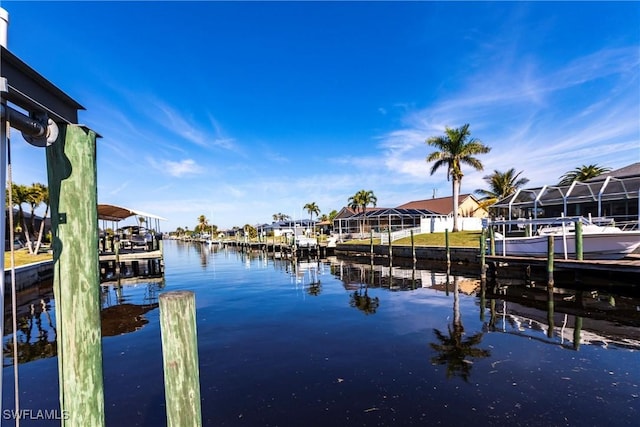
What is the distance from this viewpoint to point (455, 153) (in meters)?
38.4

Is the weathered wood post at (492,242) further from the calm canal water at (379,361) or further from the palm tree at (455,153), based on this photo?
the palm tree at (455,153)

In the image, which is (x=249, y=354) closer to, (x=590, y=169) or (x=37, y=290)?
(x=37, y=290)

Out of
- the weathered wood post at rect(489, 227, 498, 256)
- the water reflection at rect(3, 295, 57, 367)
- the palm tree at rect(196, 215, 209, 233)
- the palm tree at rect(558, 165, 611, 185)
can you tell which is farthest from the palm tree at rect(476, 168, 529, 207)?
the palm tree at rect(196, 215, 209, 233)

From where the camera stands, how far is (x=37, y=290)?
1786cm

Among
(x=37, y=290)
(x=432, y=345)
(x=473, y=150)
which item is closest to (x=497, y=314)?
(x=432, y=345)

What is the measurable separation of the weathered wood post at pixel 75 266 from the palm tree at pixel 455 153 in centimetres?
3936

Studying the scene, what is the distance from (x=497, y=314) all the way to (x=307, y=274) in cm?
1446

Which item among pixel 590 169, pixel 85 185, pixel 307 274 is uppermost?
pixel 590 169

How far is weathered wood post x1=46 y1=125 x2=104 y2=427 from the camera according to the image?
8.61 feet

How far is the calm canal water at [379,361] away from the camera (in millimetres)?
5789

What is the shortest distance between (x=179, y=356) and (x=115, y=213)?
27.9 metres

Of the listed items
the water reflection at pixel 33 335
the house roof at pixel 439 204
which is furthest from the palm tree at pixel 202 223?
the water reflection at pixel 33 335

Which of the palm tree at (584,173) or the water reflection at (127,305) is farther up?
the palm tree at (584,173)

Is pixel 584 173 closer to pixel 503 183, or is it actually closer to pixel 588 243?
pixel 503 183
